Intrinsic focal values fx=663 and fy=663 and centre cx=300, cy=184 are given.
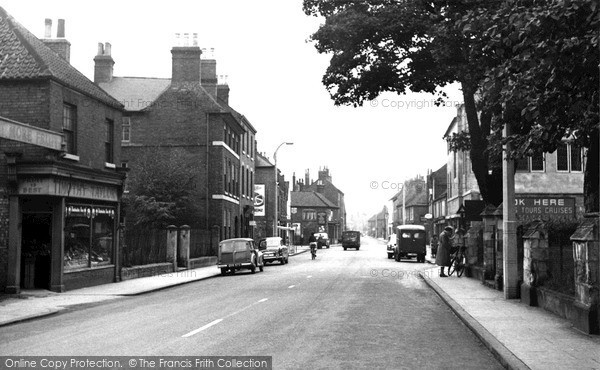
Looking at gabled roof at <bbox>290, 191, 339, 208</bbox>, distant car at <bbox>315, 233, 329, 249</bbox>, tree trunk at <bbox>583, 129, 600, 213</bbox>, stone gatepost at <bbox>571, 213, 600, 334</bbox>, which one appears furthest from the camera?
gabled roof at <bbox>290, 191, 339, 208</bbox>

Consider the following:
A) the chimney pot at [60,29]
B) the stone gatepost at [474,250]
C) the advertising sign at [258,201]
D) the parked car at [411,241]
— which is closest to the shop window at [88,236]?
the chimney pot at [60,29]

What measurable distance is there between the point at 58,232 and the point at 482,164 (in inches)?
594

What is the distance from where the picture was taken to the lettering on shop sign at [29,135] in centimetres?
1606

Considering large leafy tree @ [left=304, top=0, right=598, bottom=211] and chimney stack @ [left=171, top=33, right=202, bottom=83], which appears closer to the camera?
large leafy tree @ [left=304, top=0, right=598, bottom=211]

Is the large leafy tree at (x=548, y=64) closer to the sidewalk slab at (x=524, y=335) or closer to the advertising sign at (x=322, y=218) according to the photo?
the sidewalk slab at (x=524, y=335)

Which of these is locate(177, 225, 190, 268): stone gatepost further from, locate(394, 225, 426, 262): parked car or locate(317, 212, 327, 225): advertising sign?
locate(317, 212, 327, 225): advertising sign

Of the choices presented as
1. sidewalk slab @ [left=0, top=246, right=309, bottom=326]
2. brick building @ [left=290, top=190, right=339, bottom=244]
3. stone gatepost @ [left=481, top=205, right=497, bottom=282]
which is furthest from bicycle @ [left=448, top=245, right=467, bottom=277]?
brick building @ [left=290, top=190, right=339, bottom=244]

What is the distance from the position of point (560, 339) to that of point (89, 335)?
26.2 feet

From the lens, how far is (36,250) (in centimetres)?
2125

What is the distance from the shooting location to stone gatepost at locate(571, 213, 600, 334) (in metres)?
11.2

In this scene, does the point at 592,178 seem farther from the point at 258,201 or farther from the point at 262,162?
the point at 262,162

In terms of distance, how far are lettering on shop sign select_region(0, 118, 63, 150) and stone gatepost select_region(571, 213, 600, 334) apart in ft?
42.4

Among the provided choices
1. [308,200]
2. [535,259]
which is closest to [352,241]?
[308,200]

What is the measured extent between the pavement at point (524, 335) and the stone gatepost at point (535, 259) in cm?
40
